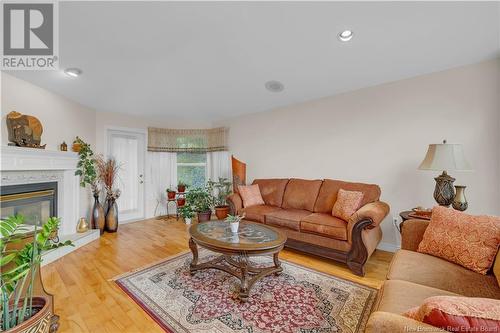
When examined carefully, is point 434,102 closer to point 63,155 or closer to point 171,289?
point 171,289

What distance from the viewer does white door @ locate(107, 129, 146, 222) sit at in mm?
4420

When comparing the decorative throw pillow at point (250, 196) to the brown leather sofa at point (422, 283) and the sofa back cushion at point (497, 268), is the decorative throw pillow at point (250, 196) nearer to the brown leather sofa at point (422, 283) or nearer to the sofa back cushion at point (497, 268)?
the brown leather sofa at point (422, 283)

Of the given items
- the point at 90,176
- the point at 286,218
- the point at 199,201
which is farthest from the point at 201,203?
the point at 286,218

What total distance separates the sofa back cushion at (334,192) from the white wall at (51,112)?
13.1 feet

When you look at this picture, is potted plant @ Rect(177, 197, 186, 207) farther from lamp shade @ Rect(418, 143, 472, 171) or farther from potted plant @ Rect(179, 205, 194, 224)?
lamp shade @ Rect(418, 143, 472, 171)

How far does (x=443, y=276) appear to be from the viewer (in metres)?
1.42

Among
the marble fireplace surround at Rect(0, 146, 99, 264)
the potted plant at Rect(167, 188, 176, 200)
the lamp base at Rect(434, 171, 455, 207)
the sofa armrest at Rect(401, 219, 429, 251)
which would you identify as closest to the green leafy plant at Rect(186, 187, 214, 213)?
the potted plant at Rect(167, 188, 176, 200)

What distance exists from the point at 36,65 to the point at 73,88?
24.1 inches

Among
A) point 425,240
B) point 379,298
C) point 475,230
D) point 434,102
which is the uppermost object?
point 434,102

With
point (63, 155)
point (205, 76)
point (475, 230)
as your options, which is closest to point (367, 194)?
point (475, 230)

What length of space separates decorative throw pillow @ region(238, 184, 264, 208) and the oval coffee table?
1.09 meters

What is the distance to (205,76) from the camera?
10.7 feet

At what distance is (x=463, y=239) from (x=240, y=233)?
5.94 ft

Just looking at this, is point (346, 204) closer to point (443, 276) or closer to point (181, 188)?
point (443, 276)
